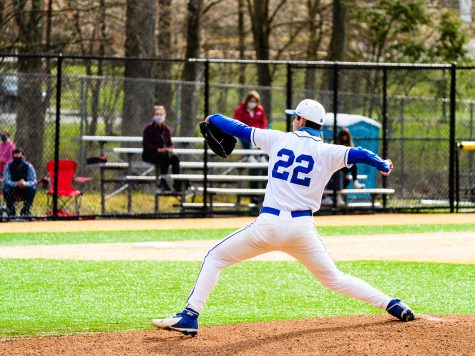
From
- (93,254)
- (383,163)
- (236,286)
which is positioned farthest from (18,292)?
(383,163)

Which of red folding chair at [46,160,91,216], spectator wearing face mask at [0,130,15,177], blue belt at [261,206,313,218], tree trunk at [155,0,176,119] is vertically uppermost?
tree trunk at [155,0,176,119]

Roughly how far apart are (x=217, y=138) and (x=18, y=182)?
33.8ft

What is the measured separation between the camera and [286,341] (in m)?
8.13

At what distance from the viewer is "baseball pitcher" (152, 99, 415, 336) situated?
323 inches

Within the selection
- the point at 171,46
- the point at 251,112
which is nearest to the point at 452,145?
the point at 251,112

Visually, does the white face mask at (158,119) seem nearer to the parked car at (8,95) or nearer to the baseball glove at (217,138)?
the parked car at (8,95)

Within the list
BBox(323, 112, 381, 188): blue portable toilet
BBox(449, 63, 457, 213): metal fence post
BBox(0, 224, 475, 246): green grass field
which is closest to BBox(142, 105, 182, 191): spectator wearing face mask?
BBox(0, 224, 475, 246): green grass field

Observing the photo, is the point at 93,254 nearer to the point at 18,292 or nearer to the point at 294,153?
the point at 18,292

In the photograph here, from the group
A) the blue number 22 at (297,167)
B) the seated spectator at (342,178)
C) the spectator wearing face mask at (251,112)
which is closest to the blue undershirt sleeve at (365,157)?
the blue number 22 at (297,167)

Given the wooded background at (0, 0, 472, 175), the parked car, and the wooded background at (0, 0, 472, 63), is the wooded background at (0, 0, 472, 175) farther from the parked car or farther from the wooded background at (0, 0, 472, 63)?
the parked car

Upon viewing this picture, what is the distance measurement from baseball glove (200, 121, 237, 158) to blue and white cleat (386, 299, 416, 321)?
1785 mm

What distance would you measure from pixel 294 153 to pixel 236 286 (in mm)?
3618

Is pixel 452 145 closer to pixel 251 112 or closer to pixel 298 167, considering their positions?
pixel 251 112

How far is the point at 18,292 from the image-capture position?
1089cm
